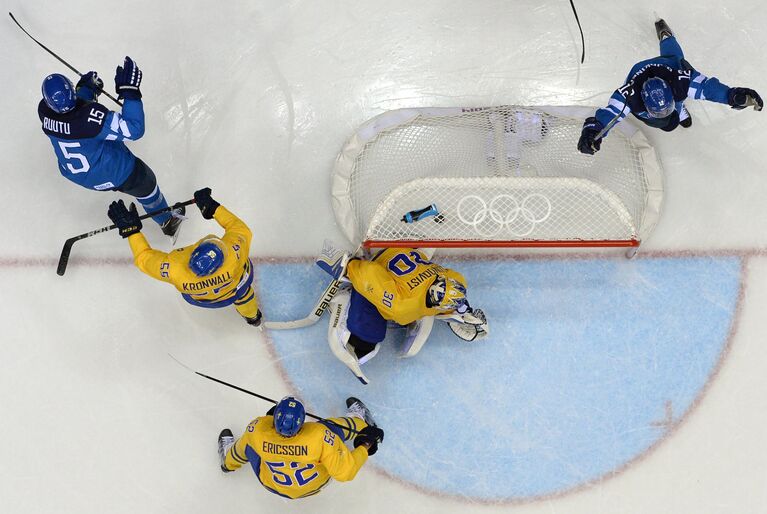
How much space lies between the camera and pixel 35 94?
16.2ft

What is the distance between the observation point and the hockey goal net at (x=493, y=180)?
4.49 m

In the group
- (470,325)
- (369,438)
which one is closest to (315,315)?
(369,438)

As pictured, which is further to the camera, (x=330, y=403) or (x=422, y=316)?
(x=330, y=403)

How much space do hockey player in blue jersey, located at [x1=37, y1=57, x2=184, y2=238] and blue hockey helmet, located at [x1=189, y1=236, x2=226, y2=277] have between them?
0.78 metres

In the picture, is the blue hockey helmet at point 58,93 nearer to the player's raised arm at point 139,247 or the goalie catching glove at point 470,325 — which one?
the player's raised arm at point 139,247

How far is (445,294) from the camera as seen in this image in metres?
3.98

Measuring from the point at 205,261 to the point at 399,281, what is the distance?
1116 mm

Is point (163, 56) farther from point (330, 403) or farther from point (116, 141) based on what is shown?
point (330, 403)

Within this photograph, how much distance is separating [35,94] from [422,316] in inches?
121

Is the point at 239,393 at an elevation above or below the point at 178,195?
below

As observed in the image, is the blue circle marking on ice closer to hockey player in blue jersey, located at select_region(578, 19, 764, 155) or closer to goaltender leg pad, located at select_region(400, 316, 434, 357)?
goaltender leg pad, located at select_region(400, 316, 434, 357)

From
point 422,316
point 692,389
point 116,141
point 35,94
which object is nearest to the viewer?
point 116,141

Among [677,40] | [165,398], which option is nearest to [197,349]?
[165,398]

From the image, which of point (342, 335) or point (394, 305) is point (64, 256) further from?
point (394, 305)
